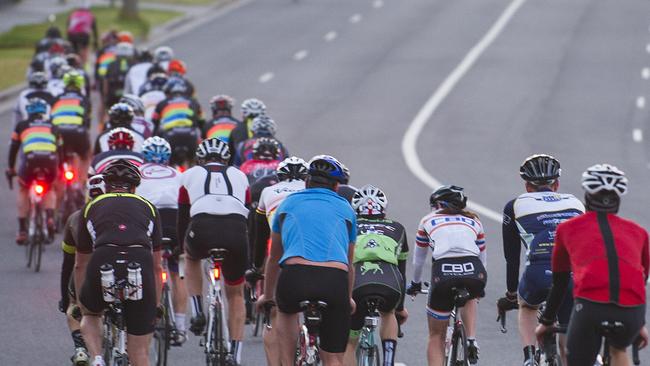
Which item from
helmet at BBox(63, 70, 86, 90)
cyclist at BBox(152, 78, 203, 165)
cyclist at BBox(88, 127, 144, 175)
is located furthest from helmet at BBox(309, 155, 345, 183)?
helmet at BBox(63, 70, 86, 90)

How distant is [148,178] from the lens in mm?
14375

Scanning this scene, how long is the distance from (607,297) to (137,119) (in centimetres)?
1058

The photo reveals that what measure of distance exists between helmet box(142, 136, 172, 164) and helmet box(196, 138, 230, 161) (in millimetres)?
1106

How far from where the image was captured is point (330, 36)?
1839 inches

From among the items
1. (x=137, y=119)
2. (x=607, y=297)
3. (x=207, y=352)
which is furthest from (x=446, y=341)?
(x=137, y=119)

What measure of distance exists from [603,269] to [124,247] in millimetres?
3433

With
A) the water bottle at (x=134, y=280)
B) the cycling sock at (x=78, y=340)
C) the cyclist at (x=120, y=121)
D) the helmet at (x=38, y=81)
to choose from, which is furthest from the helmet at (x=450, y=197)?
the helmet at (x=38, y=81)

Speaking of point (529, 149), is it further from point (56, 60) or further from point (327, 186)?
point (327, 186)

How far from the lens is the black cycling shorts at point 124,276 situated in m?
10.7

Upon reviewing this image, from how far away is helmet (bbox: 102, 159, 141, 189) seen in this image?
1106cm

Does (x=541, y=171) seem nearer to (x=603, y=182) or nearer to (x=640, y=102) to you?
(x=603, y=182)

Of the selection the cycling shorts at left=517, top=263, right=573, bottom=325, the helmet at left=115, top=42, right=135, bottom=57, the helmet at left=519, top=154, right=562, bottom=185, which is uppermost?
the helmet at left=115, top=42, right=135, bottom=57

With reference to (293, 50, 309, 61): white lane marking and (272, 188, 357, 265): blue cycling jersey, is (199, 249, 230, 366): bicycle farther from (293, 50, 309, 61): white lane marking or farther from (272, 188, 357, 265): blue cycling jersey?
(293, 50, 309, 61): white lane marking

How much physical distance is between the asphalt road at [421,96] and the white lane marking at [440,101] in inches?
8.3
